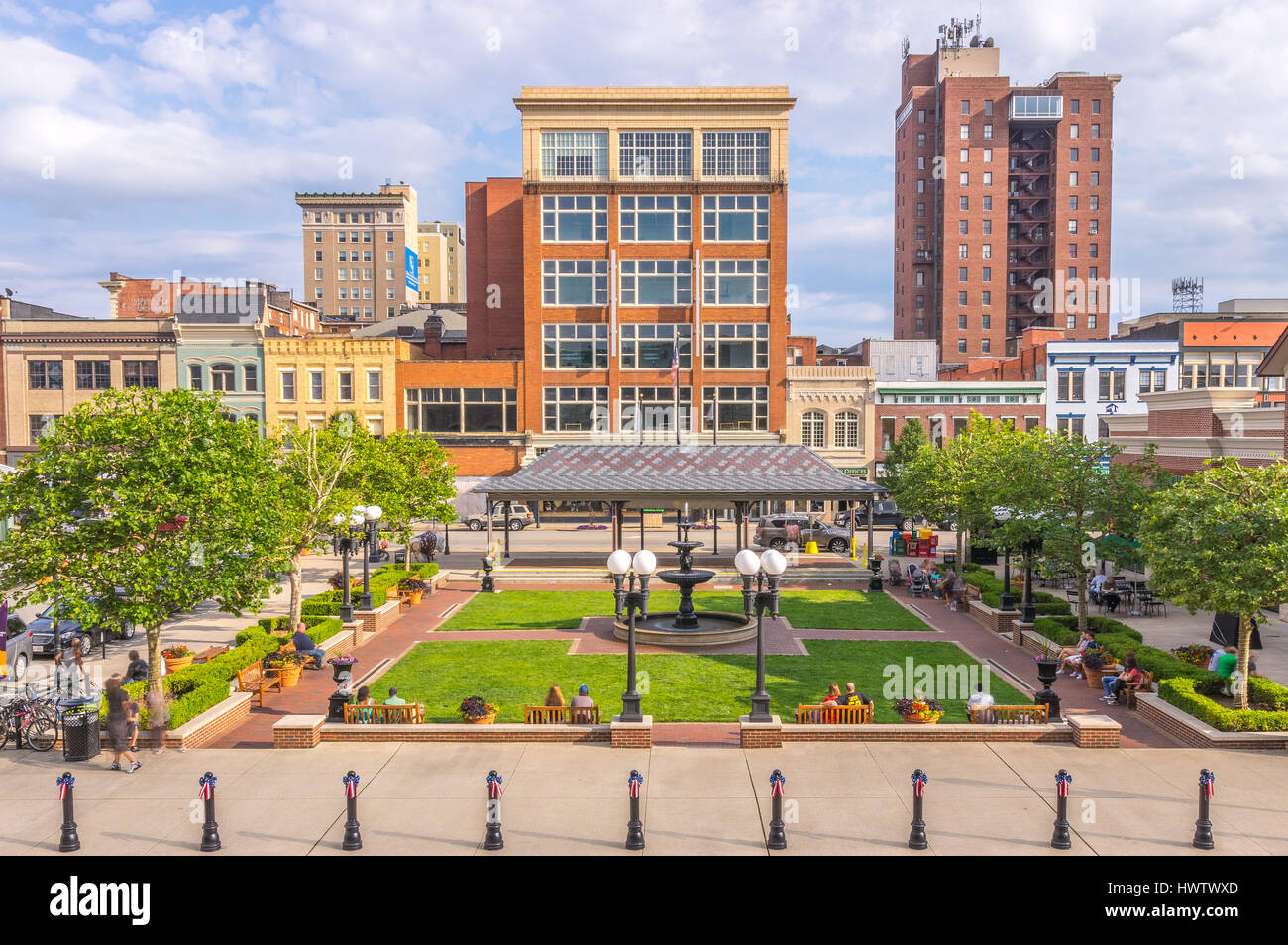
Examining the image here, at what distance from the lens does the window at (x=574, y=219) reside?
5897 centimetres

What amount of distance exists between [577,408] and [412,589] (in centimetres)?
3141

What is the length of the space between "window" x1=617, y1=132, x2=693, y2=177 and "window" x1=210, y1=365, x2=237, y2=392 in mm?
29051

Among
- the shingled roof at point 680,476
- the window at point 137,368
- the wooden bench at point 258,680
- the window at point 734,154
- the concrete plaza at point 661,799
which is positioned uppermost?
the window at point 734,154

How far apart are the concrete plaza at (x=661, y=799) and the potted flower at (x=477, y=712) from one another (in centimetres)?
69

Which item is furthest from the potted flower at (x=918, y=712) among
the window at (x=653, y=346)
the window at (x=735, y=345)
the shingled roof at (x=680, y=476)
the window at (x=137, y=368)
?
the window at (x=137, y=368)

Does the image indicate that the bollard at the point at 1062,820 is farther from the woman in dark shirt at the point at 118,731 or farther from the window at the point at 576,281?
the window at the point at 576,281

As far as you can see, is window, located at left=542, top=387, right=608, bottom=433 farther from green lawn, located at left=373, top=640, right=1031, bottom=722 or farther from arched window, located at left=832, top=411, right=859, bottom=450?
green lawn, located at left=373, top=640, right=1031, bottom=722

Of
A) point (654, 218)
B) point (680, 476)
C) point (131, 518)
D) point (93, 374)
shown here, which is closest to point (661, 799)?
point (131, 518)

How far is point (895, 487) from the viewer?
41812 millimetres

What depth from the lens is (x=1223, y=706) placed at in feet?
54.5

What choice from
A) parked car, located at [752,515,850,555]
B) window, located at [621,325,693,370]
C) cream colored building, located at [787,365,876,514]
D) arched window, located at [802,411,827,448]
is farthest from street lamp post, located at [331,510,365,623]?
arched window, located at [802,411,827,448]

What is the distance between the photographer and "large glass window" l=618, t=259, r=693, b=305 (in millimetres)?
58906

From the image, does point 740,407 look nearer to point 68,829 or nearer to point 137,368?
point 137,368
